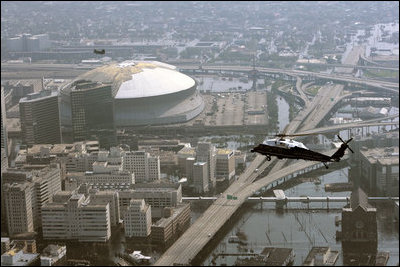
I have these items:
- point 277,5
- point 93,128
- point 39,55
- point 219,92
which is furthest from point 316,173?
point 277,5

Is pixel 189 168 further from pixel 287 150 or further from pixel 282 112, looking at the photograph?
pixel 287 150

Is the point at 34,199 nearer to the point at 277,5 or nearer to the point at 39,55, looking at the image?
the point at 39,55

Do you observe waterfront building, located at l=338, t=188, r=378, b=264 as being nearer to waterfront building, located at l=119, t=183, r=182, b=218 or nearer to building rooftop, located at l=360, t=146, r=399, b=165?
building rooftop, located at l=360, t=146, r=399, b=165

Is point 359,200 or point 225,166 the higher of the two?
point 359,200

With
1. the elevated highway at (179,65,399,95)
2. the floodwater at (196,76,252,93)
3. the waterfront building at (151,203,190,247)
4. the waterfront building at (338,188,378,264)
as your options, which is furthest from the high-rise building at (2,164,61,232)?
the floodwater at (196,76,252,93)

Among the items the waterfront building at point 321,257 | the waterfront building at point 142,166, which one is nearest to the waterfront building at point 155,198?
the waterfront building at point 142,166

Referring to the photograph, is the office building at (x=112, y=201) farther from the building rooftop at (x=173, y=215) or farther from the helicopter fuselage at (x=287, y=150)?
the helicopter fuselage at (x=287, y=150)

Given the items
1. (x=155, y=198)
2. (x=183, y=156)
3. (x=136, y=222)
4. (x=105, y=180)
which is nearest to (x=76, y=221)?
(x=136, y=222)
